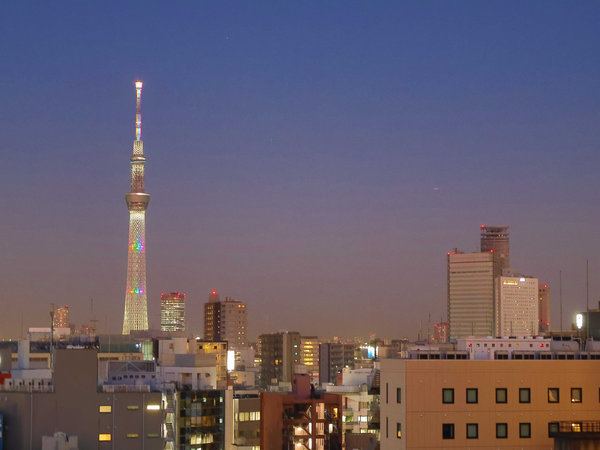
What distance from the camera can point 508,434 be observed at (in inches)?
1666

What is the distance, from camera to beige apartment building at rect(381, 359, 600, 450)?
4222 centimetres

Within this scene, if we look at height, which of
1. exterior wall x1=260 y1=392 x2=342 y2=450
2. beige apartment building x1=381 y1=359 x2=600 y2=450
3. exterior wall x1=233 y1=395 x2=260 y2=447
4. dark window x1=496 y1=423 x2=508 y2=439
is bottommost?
exterior wall x1=233 y1=395 x2=260 y2=447

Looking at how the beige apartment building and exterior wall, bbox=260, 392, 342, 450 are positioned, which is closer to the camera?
the beige apartment building

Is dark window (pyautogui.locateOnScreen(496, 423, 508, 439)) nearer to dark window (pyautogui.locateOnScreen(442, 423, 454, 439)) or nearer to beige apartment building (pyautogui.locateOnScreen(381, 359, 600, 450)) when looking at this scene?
beige apartment building (pyautogui.locateOnScreen(381, 359, 600, 450))

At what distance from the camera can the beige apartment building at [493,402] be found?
4222cm

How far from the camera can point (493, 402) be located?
42.6m

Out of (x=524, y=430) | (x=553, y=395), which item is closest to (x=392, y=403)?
(x=524, y=430)

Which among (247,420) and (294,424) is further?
(247,420)

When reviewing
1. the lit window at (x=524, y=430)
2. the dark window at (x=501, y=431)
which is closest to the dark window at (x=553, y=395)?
the lit window at (x=524, y=430)

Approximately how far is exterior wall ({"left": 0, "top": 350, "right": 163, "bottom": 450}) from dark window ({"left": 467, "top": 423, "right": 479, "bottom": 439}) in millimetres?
46105

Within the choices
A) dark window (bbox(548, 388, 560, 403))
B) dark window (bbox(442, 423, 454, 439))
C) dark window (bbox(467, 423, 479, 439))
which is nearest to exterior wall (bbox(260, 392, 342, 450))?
dark window (bbox(442, 423, 454, 439))

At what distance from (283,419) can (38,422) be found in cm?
1812

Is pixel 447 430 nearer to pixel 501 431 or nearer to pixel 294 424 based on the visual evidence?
pixel 501 431

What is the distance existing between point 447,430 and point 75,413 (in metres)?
46.4
